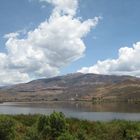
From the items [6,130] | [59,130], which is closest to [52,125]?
[59,130]

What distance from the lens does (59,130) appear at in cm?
3631

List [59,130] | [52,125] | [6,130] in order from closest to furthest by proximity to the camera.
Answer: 1. [6,130]
2. [52,125]
3. [59,130]

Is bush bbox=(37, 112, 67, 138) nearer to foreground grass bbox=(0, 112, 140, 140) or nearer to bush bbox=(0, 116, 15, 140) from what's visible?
foreground grass bbox=(0, 112, 140, 140)

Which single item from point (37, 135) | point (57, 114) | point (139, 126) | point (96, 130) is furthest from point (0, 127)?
point (139, 126)

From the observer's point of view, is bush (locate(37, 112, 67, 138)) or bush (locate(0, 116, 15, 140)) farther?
bush (locate(37, 112, 67, 138))

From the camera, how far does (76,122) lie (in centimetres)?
4641

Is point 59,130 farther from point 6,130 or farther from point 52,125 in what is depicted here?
point 6,130

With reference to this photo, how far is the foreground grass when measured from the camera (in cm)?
3322

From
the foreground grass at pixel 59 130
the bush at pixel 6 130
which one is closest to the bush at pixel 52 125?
the foreground grass at pixel 59 130

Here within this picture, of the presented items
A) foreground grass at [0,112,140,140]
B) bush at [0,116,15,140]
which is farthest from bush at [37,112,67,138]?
bush at [0,116,15,140]

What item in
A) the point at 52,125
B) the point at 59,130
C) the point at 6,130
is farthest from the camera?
the point at 59,130

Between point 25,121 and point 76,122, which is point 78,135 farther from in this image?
point 25,121

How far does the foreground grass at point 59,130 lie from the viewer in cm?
3322

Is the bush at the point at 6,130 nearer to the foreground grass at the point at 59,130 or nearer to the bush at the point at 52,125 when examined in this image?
the foreground grass at the point at 59,130
